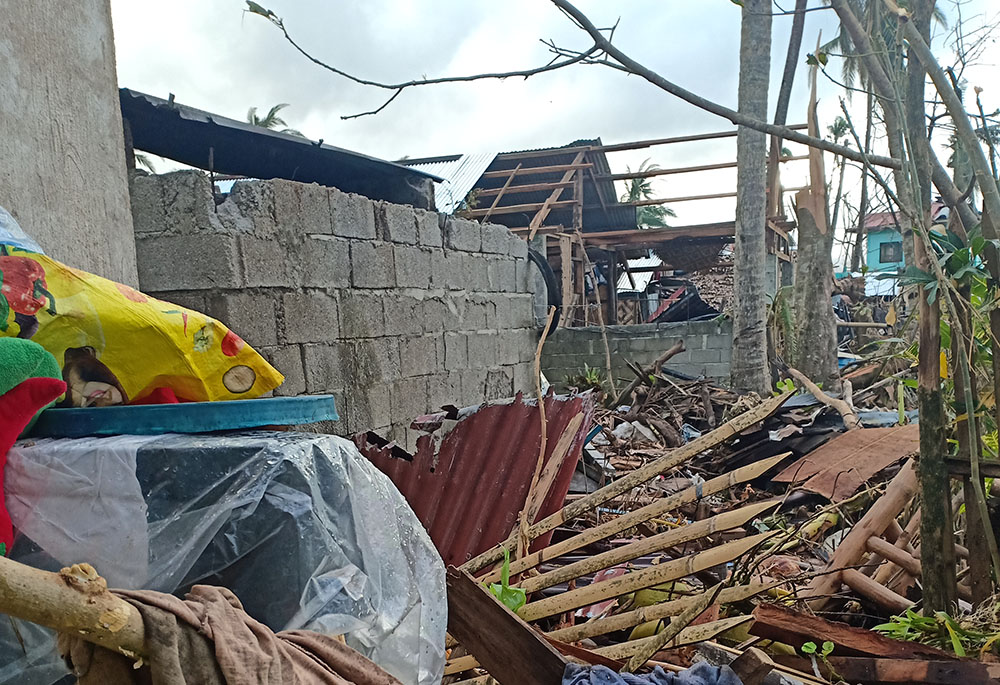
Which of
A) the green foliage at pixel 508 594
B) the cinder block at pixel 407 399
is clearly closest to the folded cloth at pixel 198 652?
the green foliage at pixel 508 594

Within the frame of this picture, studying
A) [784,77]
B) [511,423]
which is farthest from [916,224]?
[784,77]

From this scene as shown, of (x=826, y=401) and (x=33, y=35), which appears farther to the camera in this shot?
(x=826, y=401)

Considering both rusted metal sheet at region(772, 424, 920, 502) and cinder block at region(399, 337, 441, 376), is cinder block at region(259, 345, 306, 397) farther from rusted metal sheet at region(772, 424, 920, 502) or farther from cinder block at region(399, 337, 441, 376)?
rusted metal sheet at region(772, 424, 920, 502)

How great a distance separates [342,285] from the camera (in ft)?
12.9

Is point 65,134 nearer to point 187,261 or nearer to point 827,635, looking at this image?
point 187,261

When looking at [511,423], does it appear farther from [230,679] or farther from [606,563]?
[230,679]

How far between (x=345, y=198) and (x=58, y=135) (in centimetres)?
182

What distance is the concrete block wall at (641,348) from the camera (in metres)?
9.18

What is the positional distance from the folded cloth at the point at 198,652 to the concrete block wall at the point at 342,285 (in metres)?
2.41

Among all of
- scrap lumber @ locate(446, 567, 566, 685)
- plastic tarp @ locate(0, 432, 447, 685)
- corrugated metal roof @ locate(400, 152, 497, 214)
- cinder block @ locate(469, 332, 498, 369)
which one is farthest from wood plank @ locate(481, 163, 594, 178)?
plastic tarp @ locate(0, 432, 447, 685)

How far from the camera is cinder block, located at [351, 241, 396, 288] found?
405cm

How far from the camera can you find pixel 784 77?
10.4 m

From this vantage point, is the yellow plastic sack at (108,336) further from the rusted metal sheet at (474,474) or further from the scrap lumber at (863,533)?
the scrap lumber at (863,533)

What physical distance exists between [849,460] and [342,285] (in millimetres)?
3243
